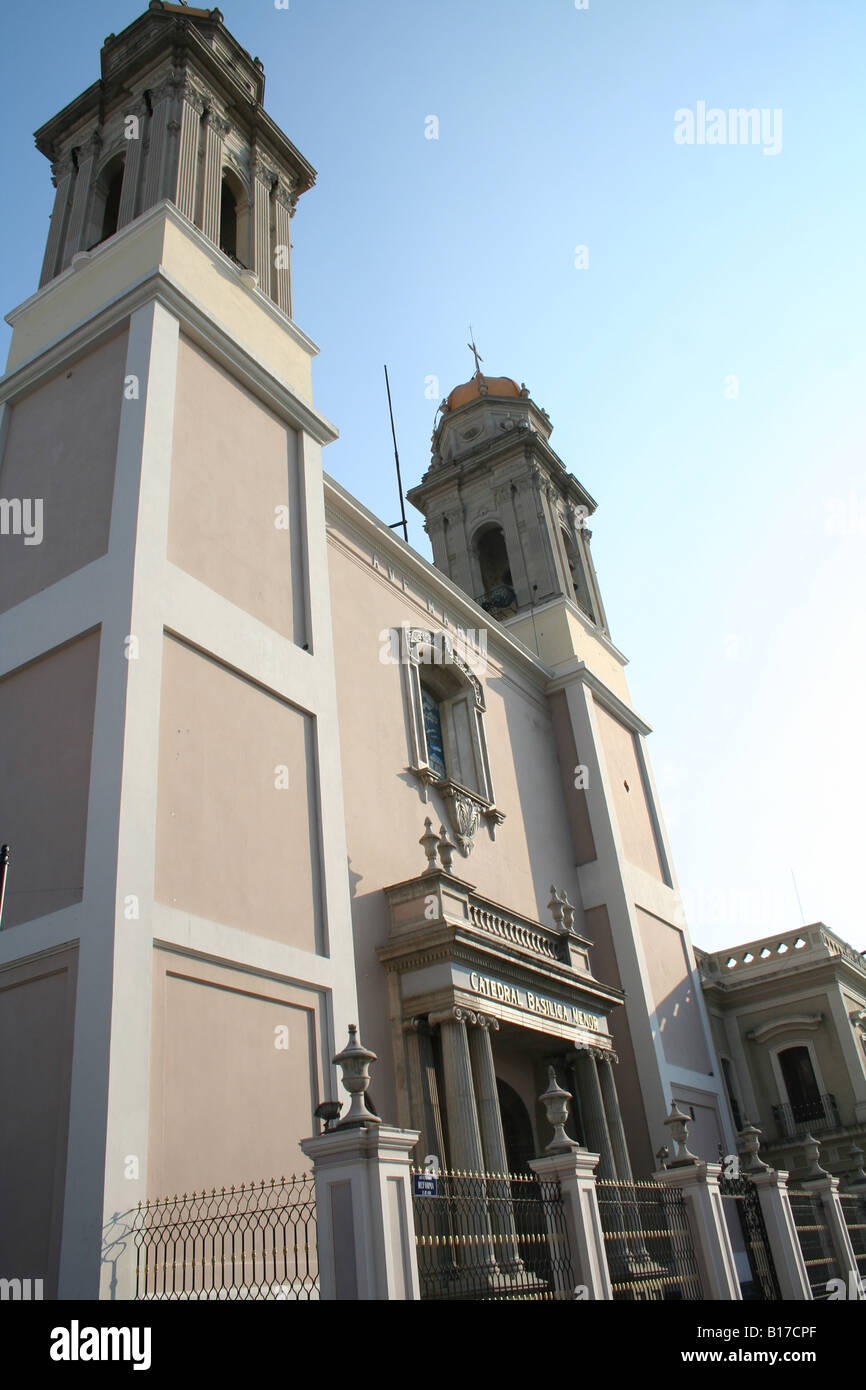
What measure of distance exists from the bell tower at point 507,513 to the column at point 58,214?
12401mm

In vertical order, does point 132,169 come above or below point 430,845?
above


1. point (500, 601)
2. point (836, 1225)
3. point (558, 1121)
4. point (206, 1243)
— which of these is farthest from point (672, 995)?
point (206, 1243)

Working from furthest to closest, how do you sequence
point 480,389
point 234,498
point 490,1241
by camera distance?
point 480,389
point 234,498
point 490,1241

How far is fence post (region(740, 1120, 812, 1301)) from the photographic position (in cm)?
1184

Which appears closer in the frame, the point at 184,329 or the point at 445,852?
the point at 184,329

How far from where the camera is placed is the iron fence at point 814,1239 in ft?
41.9

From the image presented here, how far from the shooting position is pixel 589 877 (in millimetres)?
21312

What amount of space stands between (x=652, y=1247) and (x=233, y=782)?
6.33 metres

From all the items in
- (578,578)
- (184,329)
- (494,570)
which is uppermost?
(494,570)

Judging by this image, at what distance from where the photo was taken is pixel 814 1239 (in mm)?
13289

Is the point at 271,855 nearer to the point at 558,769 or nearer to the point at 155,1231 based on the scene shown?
the point at 155,1231

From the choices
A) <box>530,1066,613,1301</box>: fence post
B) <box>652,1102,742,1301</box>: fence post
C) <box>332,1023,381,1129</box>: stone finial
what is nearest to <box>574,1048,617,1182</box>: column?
<box>652,1102,742,1301</box>: fence post

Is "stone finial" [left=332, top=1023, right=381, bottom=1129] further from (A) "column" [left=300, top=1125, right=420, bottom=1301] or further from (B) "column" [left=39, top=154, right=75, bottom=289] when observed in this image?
(B) "column" [left=39, top=154, right=75, bottom=289]

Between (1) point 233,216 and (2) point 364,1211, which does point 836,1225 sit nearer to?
(2) point 364,1211
